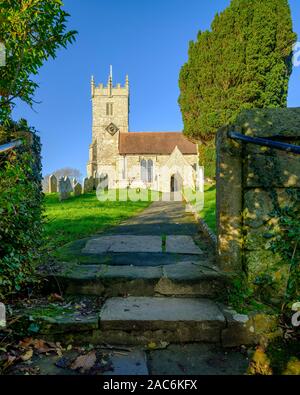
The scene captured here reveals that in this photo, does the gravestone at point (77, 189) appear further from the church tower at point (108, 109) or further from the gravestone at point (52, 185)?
the church tower at point (108, 109)

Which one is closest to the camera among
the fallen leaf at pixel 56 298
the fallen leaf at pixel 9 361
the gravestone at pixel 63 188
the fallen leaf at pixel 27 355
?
the fallen leaf at pixel 9 361

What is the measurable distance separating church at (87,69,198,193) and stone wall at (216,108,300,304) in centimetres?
3253

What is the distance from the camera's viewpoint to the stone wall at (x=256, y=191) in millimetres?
2953

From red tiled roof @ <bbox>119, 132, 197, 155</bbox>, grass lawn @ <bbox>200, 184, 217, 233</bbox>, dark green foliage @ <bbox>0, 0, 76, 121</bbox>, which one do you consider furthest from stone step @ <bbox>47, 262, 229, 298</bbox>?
red tiled roof @ <bbox>119, 132, 197, 155</bbox>

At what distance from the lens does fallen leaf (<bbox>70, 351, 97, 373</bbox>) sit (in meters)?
2.06

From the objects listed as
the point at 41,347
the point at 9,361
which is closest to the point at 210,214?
the point at 41,347

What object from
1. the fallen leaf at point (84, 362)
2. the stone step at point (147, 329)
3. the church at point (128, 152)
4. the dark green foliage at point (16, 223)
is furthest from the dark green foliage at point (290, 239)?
the church at point (128, 152)

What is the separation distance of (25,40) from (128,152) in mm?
41181

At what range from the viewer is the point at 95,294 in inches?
116

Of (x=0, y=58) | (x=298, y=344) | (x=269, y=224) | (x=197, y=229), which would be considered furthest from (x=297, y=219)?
(x=197, y=229)

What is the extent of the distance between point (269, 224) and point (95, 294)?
73.3 inches

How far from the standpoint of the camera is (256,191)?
3.02m

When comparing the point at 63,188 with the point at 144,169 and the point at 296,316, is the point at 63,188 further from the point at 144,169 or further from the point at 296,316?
the point at 144,169

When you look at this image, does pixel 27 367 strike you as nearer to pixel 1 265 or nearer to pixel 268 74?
pixel 1 265
